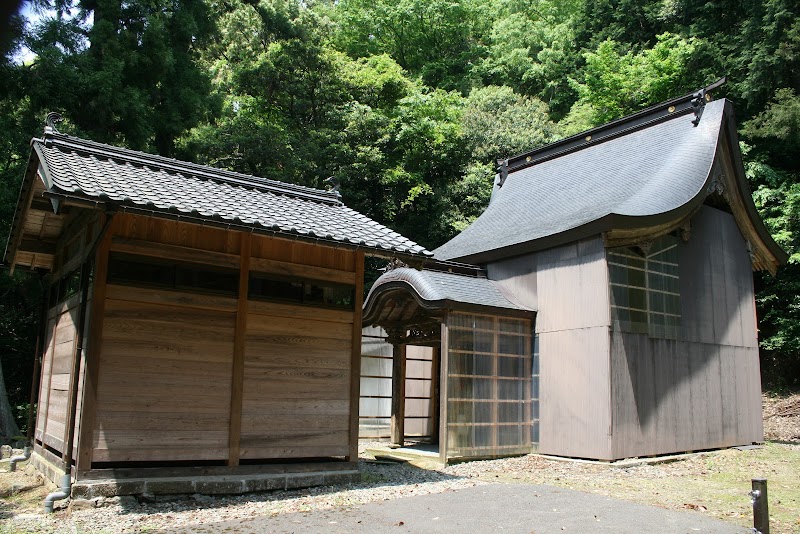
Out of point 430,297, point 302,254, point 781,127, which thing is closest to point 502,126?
point 781,127

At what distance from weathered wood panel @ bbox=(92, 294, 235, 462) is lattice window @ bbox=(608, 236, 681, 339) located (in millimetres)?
7169

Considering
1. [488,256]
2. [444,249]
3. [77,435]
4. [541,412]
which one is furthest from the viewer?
[444,249]

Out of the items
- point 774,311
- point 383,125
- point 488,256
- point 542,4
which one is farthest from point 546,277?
point 542,4

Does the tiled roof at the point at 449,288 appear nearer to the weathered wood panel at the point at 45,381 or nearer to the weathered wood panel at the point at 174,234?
the weathered wood panel at the point at 174,234

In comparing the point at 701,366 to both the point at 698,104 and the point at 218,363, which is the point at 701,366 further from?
the point at 218,363

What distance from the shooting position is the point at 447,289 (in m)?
12.5

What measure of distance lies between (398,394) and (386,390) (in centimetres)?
169

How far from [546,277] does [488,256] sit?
1.80 meters

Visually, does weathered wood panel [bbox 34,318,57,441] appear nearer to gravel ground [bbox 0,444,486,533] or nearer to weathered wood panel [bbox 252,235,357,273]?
gravel ground [bbox 0,444,486,533]

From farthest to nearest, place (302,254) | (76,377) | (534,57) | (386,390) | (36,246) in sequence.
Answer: (534,57), (386,390), (36,246), (302,254), (76,377)

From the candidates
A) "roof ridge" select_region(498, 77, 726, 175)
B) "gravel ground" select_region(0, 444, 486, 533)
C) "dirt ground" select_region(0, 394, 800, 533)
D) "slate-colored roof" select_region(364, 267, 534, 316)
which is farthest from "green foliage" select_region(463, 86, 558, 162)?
"gravel ground" select_region(0, 444, 486, 533)

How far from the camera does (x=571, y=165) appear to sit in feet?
55.5

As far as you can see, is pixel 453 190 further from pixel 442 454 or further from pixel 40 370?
pixel 40 370

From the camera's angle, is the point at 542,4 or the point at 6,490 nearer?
the point at 6,490
